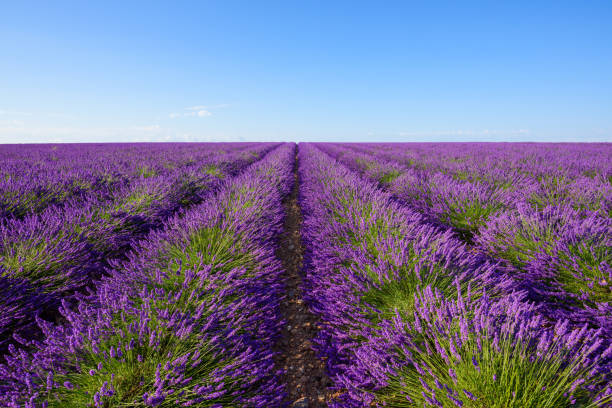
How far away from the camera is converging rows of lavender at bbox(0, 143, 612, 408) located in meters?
1.09

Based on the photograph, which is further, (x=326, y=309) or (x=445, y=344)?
(x=326, y=309)

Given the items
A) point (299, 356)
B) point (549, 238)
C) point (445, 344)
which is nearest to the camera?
point (445, 344)

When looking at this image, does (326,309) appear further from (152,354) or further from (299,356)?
(152,354)

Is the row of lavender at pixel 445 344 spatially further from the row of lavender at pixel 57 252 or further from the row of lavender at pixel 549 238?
the row of lavender at pixel 57 252

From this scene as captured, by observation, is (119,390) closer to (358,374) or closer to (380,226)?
(358,374)

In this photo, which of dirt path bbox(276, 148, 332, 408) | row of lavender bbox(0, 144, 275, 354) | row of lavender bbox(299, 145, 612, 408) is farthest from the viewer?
row of lavender bbox(0, 144, 275, 354)

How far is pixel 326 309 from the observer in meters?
2.00

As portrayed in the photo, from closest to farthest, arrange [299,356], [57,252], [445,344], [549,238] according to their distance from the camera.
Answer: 1. [445,344]
2. [299,356]
3. [57,252]
4. [549,238]

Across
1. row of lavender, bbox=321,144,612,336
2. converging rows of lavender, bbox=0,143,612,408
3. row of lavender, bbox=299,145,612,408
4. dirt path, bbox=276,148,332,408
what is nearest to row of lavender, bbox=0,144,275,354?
converging rows of lavender, bbox=0,143,612,408

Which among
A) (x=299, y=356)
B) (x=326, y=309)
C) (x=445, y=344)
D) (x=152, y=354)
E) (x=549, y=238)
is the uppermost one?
(x=549, y=238)

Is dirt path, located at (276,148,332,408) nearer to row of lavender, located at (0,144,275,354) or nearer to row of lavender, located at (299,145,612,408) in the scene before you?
row of lavender, located at (299,145,612,408)

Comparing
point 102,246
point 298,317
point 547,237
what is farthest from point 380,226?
point 102,246

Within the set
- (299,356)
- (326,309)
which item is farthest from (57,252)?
(326,309)

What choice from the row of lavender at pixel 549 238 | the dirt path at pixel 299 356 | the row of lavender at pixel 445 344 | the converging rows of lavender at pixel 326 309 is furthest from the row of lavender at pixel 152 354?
the row of lavender at pixel 549 238
